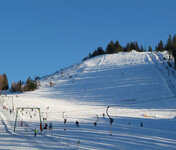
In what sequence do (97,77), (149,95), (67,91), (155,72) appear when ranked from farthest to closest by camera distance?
(97,77), (155,72), (67,91), (149,95)

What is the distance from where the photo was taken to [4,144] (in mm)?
20859

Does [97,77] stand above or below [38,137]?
above

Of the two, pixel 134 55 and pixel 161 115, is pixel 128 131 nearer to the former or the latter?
pixel 161 115

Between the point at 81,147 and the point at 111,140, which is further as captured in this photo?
the point at 111,140

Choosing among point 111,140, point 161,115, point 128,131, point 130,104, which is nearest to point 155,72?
point 130,104

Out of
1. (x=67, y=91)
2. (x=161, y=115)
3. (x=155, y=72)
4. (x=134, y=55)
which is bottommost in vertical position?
(x=161, y=115)

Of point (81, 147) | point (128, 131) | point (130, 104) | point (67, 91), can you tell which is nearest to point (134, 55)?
point (67, 91)

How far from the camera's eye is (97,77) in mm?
86500

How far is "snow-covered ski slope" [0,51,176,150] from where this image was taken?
72.5 feet

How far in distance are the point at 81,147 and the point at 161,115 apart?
26.0m

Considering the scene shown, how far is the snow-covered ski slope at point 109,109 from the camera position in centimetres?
2210

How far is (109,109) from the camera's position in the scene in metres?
48.9

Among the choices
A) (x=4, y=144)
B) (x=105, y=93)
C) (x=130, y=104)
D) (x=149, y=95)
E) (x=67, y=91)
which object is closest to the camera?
(x=4, y=144)

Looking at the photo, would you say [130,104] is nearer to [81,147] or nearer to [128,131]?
[128,131]
